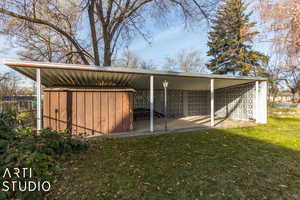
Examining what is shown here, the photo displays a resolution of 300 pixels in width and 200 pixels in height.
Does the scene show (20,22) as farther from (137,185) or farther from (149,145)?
(137,185)

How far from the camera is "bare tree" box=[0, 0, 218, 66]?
21.1 feet

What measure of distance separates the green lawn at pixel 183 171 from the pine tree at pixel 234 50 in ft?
40.8

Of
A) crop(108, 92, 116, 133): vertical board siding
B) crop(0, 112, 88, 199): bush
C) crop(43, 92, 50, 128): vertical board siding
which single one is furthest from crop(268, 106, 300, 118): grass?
crop(43, 92, 50, 128): vertical board siding

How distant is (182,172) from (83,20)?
9.69m

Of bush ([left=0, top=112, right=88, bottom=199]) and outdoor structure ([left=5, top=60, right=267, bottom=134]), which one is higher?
outdoor structure ([left=5, top=60, right=267, bottom=134])

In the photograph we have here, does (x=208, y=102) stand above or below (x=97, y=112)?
above

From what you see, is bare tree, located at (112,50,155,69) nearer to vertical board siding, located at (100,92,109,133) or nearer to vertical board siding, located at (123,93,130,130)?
vertical board siding, located at (123,93,130,130)

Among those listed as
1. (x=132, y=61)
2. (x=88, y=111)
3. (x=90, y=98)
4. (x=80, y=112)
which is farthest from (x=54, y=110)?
(x=132, y=61)

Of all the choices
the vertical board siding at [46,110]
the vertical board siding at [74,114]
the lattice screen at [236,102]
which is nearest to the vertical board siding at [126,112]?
the vertical board siding at [74,114]

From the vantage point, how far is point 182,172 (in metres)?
2.61

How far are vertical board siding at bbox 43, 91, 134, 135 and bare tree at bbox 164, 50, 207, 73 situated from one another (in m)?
18.6

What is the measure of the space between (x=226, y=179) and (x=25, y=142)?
3.78m

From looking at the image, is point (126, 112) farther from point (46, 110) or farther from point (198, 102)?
point (198, 102)

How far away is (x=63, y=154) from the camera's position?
10.6ft
